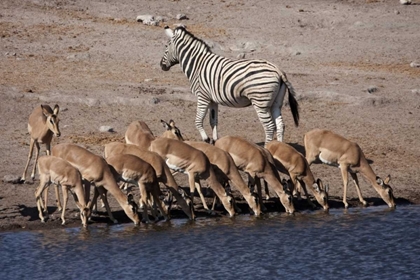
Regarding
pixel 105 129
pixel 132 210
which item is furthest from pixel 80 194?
pixel 105 129

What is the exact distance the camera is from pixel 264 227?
13.8 metres

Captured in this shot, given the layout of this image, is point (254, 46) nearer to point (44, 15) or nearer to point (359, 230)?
point (44, 15)

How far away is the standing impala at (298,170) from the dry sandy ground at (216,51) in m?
0.51

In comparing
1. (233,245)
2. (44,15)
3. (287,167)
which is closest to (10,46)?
(44,15)

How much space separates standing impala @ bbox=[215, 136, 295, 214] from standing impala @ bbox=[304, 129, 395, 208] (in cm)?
90

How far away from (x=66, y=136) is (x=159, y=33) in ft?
26.4

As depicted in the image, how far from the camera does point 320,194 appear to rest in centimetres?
1480

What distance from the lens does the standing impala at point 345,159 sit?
15.0 meters

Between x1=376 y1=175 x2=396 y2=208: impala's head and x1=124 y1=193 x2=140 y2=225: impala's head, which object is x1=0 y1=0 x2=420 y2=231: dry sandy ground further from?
x1=124 y1=193 x2=140 y2=225: impala's head

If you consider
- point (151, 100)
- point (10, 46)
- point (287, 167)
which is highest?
point (10, 46)

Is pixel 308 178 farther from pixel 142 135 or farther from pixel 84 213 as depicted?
pixel 84 213

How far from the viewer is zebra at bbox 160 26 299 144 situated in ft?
56.4

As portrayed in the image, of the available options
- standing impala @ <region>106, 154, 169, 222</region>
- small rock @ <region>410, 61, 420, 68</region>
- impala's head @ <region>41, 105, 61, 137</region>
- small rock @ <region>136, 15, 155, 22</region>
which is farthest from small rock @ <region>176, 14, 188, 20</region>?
standing impala @ <region>106, 154, 169, 222</region>

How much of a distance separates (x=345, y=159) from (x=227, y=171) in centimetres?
183
